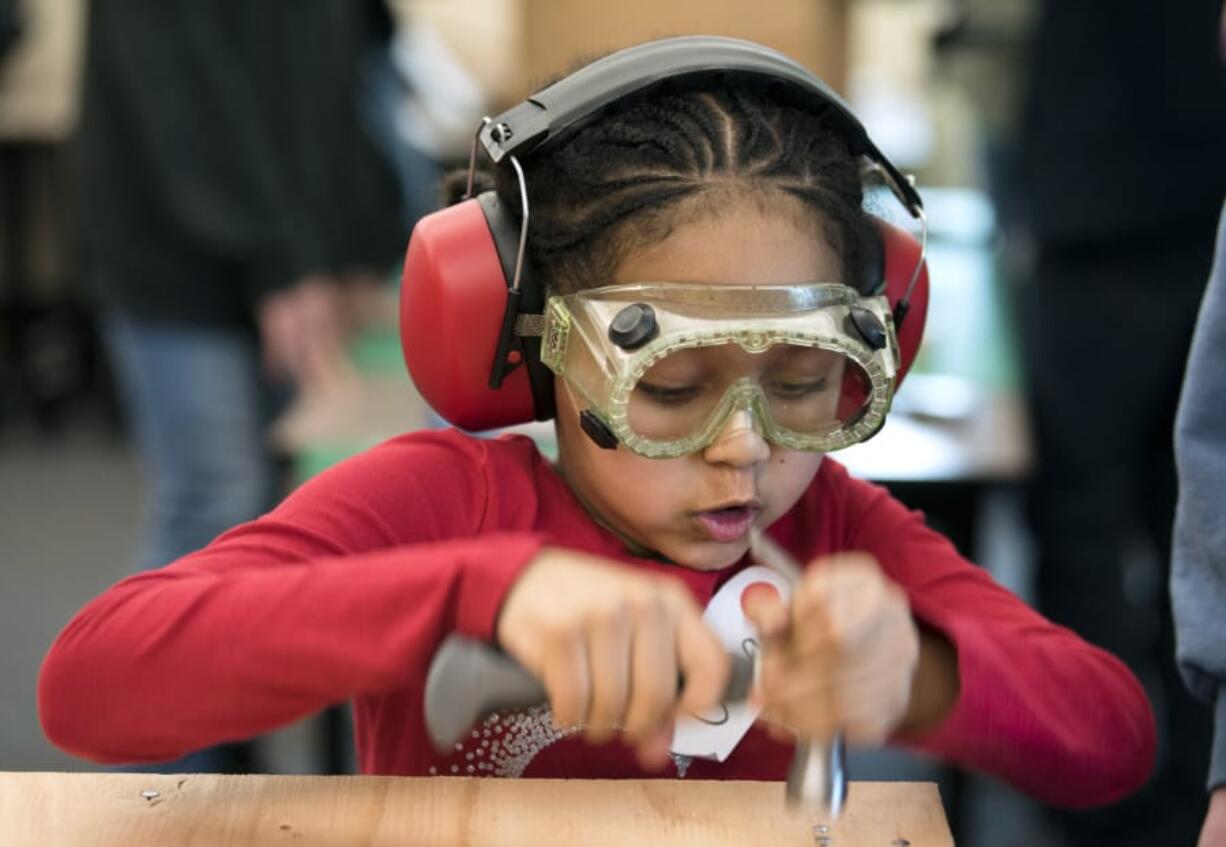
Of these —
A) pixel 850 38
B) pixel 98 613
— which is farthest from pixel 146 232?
pixel 850 38

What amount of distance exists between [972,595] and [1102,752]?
0.16m

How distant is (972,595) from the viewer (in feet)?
4.01

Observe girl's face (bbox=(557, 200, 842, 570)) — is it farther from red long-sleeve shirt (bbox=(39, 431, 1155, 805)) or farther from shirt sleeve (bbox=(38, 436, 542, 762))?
shirt sleeve (bbox=(38, 436, 542, 762))

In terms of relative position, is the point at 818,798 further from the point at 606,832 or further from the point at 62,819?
the point at 62,819

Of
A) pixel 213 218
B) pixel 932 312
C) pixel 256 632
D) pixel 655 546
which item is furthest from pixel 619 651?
pixel 932 312

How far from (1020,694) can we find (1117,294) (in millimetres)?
1559

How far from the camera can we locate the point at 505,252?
1.16m

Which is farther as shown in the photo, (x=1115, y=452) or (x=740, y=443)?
(x=1115, y=452)

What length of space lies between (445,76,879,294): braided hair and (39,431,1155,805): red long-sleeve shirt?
188 mm

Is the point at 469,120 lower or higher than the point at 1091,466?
higher

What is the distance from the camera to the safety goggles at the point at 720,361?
107 cm

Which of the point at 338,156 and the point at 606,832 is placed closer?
the point at 606,832

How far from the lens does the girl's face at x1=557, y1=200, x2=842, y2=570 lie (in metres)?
1.10

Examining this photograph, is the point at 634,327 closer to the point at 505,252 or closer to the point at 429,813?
the point at 505,252
